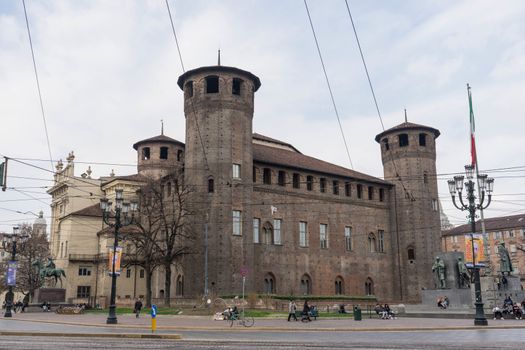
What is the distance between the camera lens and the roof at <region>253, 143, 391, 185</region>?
50.7 meters

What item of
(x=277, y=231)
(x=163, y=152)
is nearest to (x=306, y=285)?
(x=277, y=231)

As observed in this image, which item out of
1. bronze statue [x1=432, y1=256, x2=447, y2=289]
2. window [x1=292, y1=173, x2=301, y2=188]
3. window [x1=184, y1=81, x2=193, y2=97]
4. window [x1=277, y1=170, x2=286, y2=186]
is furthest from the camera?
window [x1=292, y1=173, x2=301, y2=188]

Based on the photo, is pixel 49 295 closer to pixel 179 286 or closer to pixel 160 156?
pixel 179 286

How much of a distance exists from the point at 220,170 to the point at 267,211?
21.0 feet

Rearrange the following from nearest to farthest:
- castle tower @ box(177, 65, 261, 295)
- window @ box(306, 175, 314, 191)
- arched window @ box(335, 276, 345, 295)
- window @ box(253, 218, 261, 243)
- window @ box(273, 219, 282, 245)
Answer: castle tower @ box(177, 65, 261, 295) < window @ box(253, 218, 261, 243) < window @ box(273, 219, 282, 245) < window @ box(306, 175, 314, 191) < arched window @ box(335, 276, 345, 295)

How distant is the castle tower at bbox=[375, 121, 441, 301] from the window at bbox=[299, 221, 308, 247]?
467 inches

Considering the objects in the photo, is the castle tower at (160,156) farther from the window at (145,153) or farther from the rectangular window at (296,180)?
the rectangular window at (296,180)

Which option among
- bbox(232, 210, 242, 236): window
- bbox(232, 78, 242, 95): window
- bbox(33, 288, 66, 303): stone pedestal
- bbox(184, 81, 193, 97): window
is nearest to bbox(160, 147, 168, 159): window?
bbox(184, 81, 193, 97): window

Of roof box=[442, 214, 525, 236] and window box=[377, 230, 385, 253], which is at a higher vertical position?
roof box=[442, 214, 525, 236]

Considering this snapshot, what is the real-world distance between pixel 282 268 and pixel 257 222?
4.65 metres

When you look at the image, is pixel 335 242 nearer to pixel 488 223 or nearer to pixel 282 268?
pixel 282 268

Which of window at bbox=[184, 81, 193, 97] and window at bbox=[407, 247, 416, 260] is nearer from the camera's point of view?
window at bbox=[184, 81, 193, 97]

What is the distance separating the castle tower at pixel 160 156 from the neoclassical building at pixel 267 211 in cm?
11

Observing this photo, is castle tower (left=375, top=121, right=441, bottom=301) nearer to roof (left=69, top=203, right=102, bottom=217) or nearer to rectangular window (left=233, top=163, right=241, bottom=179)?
rectangular window (left=233, top=163, right=241, bottom=179)
